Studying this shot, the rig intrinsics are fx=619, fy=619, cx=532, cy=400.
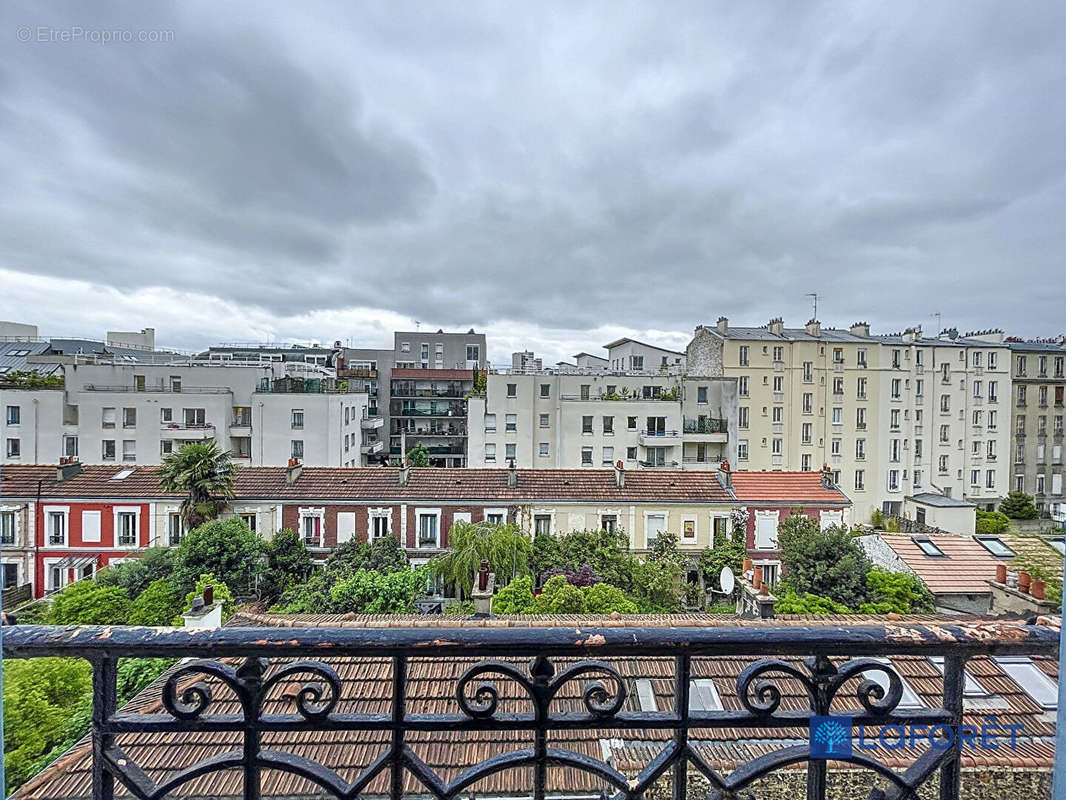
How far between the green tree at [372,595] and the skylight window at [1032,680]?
34.5ft

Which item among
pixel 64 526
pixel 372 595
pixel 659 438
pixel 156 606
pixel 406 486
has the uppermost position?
pixel 659 438

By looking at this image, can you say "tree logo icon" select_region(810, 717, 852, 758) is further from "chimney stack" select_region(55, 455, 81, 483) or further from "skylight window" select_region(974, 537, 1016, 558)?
"chimney stack" select_region(55, 455, 81, 483)

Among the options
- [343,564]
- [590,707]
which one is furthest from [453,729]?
[343,564]

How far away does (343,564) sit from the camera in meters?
16.1

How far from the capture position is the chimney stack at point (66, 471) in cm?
1759

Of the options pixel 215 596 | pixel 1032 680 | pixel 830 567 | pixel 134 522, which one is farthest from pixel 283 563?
pixel 1032 680

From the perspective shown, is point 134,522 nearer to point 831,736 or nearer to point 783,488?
point 783,488

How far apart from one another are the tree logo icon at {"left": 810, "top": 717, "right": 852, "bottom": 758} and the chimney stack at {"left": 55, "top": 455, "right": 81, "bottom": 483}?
2134 cm

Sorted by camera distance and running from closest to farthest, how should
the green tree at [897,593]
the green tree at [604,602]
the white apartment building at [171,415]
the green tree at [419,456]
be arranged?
the green tree at [604,602], the green tree at [897,593], the white apartment building at [171,415], the green tree at [419,456]

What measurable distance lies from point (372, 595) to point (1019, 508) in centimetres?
2882

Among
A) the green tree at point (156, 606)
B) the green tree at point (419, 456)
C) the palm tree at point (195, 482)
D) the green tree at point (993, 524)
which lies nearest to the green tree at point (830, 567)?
the green tree at point (993, 524)

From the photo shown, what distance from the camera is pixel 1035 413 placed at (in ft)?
99.3

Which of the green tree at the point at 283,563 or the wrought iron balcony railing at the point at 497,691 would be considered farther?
the green tree at the point at 283,563

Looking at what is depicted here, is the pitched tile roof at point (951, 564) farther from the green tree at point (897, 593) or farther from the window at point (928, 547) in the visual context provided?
the green tree at point (897, 593)
